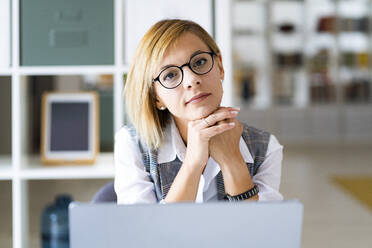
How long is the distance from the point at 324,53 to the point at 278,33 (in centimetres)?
77

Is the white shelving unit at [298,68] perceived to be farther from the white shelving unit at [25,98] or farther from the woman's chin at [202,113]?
the woman's chin at [202,113]

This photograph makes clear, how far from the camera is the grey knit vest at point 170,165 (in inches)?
54.6

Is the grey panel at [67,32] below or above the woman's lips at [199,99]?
above

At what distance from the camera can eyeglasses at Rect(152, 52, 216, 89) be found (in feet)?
4.02

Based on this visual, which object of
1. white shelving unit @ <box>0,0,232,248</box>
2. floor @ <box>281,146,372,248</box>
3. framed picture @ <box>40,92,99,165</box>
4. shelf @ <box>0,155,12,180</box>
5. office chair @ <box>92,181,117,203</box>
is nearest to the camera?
office chair @ <box>92,181,117,203</box>

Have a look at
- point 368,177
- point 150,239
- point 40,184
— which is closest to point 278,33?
point 368,177

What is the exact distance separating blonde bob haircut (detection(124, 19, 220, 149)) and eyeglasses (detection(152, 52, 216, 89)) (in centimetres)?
3

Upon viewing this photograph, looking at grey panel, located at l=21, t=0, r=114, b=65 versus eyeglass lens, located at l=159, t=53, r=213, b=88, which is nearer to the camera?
eyeglass lens, located at l=159, t=53, r=213, b=88

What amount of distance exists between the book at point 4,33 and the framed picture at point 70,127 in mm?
323

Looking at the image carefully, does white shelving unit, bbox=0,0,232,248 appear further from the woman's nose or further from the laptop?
the laptop

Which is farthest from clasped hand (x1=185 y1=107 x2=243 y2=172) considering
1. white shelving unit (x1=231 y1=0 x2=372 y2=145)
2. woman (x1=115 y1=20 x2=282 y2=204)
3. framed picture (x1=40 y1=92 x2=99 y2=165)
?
white shelving unit (x1=231 y1=0 x2=372 y2=145)

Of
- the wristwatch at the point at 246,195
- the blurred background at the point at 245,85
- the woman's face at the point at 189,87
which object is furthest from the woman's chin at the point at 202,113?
the blurred background at the point at 245,85

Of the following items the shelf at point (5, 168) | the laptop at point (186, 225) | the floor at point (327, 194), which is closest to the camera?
the laptop at point (186, 225)

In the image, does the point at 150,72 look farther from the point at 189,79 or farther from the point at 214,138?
the point at 214,138
